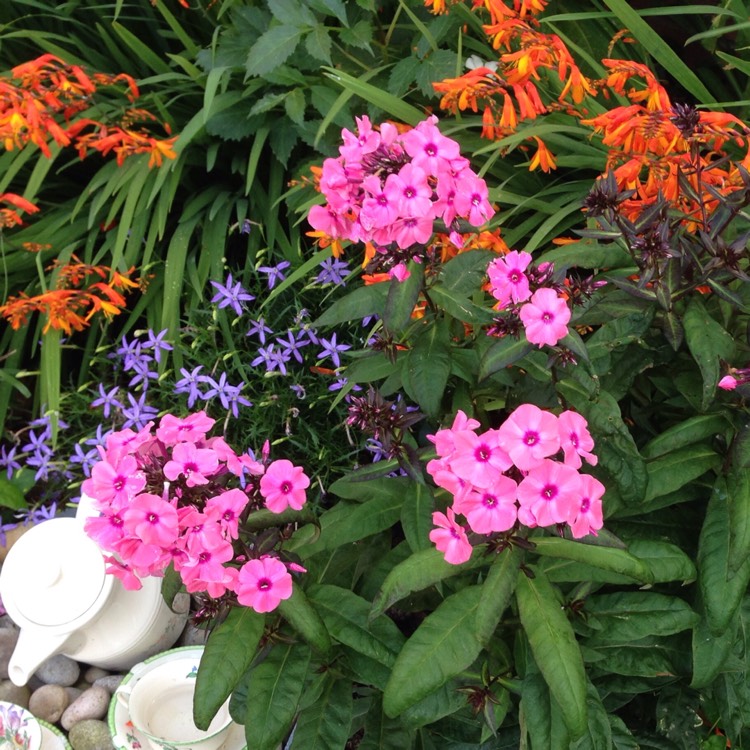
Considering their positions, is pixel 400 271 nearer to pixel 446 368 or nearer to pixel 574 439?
pixel 446 368

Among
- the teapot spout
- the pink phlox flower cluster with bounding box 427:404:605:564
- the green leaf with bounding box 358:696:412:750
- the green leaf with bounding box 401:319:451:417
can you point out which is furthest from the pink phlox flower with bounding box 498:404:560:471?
the teapot spout

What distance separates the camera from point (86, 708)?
1.49 m

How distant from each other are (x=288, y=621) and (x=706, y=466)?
560mm

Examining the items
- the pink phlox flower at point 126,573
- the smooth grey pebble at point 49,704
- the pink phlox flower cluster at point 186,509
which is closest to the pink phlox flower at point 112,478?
the pink phlox flower cluster at point 186,509

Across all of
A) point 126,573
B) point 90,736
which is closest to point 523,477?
point 126,573

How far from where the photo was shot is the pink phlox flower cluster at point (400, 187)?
0.89 m

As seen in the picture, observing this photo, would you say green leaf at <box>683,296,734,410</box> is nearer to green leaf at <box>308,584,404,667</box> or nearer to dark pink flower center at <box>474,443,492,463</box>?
dark pink flower center at <box>474,443,492,463</box>

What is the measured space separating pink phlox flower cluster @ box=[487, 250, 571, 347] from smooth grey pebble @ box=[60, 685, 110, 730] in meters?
1.07

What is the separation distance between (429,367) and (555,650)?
359mm

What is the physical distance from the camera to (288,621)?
3.31 feet

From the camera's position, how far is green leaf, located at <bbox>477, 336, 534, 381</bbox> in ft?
3.11

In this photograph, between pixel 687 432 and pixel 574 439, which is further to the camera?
pixel 687 432

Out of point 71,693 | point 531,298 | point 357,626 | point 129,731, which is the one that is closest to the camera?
point 531,298

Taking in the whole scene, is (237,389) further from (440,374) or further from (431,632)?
(431,632)
